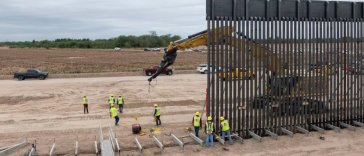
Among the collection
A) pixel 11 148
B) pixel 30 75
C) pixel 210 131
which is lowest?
pixel 11 148

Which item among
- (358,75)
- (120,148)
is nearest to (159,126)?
(120,148)

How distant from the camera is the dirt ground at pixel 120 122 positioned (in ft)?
44.9

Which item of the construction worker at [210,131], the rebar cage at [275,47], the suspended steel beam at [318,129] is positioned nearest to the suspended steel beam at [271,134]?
the rebar cage at [275,47]

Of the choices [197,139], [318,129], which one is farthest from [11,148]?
[318,129]

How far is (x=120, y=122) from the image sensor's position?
18953 mm

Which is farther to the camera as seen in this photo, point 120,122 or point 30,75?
point 30,75

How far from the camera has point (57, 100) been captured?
87.6 feet

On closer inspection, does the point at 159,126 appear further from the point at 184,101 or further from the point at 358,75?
the point at 358,75

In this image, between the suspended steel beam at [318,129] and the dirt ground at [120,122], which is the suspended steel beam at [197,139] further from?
the suspended steel beam at [318,129]

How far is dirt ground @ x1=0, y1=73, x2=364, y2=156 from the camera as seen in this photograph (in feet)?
44.9

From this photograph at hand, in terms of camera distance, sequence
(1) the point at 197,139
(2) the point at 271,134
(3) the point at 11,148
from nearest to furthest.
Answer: (3) the point at 11,148 < (1) the point at 197,139 < (2) the point at 271,134

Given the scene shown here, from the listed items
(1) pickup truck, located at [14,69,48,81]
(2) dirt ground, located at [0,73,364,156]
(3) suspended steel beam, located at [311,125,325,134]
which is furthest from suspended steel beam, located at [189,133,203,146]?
(1) pickup truck, located at [14,69,48,81]

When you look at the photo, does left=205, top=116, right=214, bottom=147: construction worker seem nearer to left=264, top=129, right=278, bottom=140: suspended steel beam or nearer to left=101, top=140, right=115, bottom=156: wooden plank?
left=264, top=129, right=278, bottom=140: suspended steel beam

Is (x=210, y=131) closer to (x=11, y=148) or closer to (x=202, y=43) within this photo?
(x=202, y=43)
